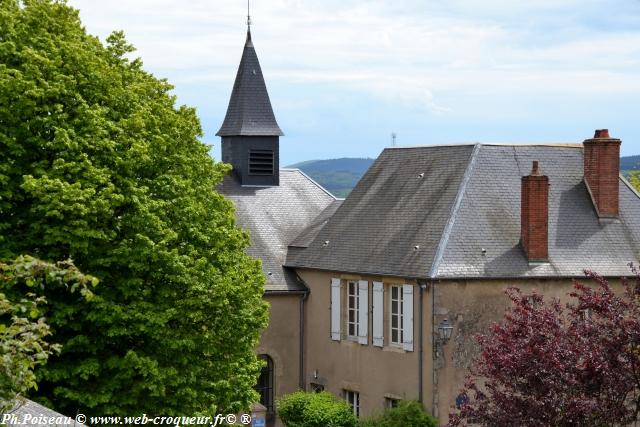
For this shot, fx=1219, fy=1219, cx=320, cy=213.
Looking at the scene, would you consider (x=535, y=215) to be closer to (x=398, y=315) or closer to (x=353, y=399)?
(x=398, y=315)

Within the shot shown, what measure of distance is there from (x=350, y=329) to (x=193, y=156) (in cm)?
889

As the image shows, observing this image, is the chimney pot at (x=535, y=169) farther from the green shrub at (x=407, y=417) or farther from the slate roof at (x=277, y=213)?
the slate roof at (x=277, y=213)

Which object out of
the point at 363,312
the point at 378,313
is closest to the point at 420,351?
the point at 378,313

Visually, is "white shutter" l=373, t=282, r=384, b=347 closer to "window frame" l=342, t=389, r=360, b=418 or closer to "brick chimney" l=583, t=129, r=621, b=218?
"window frame" l=342, t=389, r=360, b=418

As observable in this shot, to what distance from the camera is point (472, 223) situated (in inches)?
1298

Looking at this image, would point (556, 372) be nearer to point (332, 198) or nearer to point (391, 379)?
point (391, 379)

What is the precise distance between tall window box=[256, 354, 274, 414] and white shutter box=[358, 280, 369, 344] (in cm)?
440

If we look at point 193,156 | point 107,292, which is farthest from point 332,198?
point 107,292

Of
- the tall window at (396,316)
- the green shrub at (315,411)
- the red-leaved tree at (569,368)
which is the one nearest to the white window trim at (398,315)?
the tall window at (396,316)

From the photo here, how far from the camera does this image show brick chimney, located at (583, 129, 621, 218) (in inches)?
1357

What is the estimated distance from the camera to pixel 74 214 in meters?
25.4

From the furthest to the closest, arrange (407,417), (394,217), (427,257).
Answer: (394,217)
(427,257)
(407,417)

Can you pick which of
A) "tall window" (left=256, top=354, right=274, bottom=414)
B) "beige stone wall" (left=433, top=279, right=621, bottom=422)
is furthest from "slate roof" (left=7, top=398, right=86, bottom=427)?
"tall window" (left=256, top=354, right=274, bottom=414)

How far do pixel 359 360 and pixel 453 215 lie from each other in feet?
17.0
